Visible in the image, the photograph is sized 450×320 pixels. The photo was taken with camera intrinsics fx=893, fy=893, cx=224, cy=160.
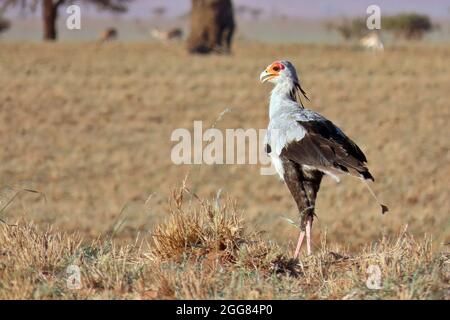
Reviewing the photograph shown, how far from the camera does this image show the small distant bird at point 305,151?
22.0 feet

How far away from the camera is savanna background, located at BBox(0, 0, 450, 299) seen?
6.05m

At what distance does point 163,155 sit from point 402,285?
16.5 m

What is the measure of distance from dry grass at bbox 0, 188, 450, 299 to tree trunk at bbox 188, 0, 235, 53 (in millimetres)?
31487

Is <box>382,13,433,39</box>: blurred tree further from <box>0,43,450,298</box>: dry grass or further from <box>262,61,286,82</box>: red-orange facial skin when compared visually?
<box>262,61,286,82</box>: red-orange facial skin

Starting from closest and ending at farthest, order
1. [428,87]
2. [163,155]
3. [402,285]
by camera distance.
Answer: [402,285], [163,155], [428,87]

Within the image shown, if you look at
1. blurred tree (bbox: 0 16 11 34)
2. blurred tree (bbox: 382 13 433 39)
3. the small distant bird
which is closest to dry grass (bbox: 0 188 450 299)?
the small distant bird

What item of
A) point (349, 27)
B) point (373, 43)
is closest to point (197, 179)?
point (373, 43)

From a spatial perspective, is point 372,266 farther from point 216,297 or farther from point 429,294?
point 216,297

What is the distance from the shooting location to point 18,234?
6883 millimetres

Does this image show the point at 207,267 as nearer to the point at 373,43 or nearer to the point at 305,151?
the point at 305,151

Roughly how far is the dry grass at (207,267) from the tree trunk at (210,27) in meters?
31.5

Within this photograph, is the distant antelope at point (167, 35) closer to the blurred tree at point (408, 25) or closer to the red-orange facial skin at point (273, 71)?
the blurred tree at point (408, 25)

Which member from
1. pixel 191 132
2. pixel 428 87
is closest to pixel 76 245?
pixel 191 132
